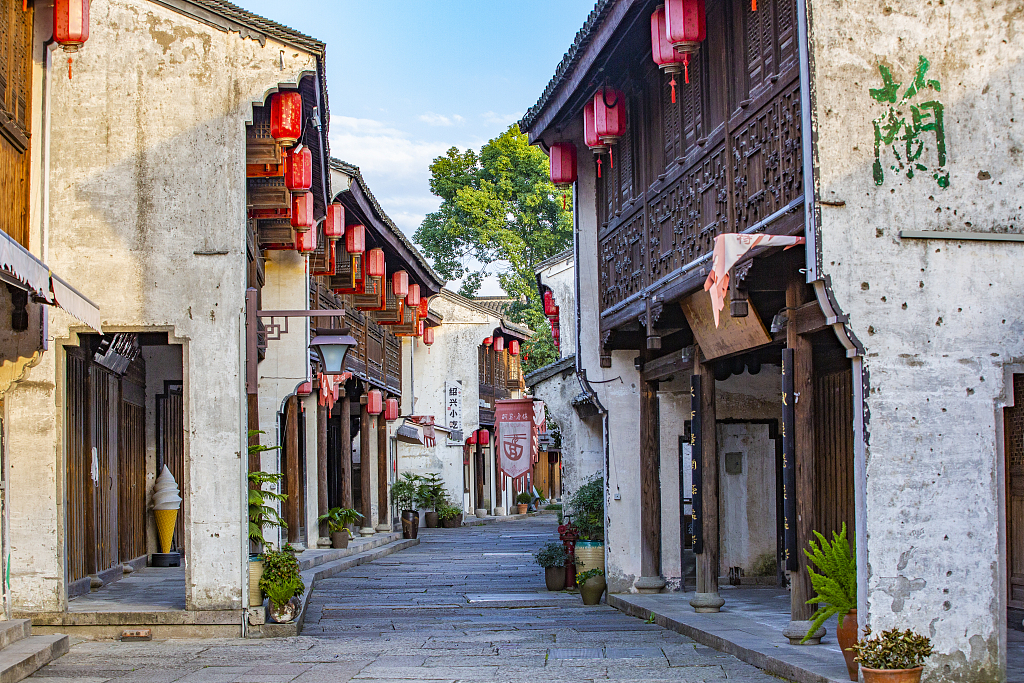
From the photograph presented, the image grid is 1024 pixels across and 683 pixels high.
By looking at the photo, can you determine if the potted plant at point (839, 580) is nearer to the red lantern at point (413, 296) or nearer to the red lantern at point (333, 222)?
the red lantern at point (333, 222)

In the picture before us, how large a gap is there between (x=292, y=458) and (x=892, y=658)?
15237mm

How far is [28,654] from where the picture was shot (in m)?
9.26

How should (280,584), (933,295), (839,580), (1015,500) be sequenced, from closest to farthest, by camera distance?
(933,295) → (839,580) → (280,584) → (1015,500)

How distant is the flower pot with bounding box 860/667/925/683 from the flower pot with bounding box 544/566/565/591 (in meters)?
9.75

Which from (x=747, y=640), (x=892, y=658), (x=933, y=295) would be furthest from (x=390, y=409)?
(x=892, y=658)

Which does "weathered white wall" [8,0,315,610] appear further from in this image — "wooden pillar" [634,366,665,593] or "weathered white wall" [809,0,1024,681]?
"weathered white wall" [809,0,1024,681]

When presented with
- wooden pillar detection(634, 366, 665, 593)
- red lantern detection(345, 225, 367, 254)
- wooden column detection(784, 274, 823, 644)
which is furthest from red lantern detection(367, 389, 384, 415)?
wooden column detection(784, 274, 823, 644)

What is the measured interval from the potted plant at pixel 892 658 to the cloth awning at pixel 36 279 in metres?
6.33

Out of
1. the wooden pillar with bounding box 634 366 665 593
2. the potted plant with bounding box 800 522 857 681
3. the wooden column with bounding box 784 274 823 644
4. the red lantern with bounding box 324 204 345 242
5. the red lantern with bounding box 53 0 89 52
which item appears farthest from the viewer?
the red lantern with bounding box 324 204 345 242

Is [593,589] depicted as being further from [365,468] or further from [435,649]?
[365,468]

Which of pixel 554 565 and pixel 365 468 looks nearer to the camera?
pixel 554 565

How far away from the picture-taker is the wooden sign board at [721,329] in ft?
35.8

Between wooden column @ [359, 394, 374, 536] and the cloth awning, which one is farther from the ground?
the cloth awning

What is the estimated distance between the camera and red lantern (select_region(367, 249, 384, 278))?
2411 cm
